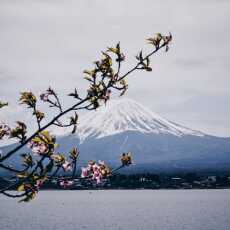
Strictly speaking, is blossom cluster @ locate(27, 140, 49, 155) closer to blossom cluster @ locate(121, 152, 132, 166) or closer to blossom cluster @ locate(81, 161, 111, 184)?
blossom cluster @ locate(81, 161, 111, 184)

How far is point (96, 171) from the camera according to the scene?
6320 mm

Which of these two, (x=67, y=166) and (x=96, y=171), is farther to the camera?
(x=96, y=171)

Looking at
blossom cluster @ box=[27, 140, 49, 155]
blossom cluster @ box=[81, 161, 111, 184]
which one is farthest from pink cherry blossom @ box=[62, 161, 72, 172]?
blossom cluster @ box=[27, 140, 49, 155]

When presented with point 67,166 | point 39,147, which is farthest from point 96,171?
point 39,147

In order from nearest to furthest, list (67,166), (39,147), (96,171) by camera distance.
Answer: (39,147), (67,166), (96,171)

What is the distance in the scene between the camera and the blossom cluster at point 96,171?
20.1 feet

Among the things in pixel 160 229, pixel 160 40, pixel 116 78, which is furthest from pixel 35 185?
pixel 160 229

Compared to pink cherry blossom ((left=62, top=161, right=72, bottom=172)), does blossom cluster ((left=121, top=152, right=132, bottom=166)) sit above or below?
above

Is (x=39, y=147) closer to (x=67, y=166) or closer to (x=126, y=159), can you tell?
(x=67, y=166)

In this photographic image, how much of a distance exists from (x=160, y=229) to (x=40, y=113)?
327 feet

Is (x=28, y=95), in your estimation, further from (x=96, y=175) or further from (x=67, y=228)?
(x=67, y=228)

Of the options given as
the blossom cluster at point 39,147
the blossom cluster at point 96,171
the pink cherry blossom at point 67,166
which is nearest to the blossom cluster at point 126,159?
the blossom cluster at point 96,171

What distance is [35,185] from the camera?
545 cm

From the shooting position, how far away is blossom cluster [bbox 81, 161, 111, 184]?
6.12 m
